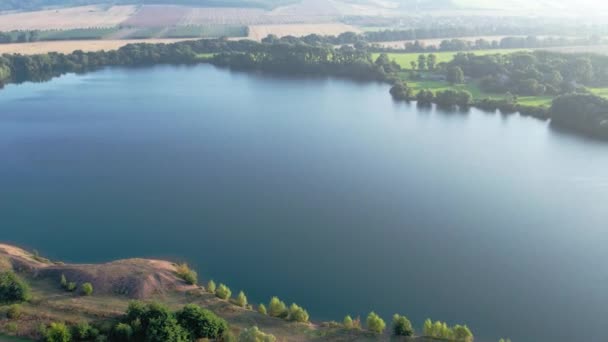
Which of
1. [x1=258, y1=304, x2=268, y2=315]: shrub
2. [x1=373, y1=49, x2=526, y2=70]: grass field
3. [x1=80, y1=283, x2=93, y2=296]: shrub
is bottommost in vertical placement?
[x1=258, y1=304, x2=268, y2=315]: shrub

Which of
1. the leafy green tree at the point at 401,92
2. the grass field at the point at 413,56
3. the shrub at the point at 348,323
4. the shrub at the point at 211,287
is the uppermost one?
the grass field at the point at 413,56

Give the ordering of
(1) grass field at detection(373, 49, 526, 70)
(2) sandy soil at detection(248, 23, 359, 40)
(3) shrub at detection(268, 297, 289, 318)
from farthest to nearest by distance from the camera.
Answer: (2) sandy soil at detection(248, 23, 359, 40) → (1) grass field at detection(373, 49, 526, 70) → (3) shrub at detection(268, 297, 289, 318)

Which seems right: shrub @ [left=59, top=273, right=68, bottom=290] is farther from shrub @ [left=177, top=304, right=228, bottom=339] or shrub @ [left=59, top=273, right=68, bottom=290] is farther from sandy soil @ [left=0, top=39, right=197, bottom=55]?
sandy soil @ [left=0, top=39, right=197, bottom=55]

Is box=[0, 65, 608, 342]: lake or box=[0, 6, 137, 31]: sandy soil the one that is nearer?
box=[0, 65, 608, 342]: lake

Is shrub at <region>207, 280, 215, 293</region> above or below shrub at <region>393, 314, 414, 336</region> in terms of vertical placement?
above

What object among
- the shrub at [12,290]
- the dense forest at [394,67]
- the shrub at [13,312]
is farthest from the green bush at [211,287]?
the dense forest at [394,67]

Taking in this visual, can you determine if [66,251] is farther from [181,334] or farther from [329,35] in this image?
[329,35]

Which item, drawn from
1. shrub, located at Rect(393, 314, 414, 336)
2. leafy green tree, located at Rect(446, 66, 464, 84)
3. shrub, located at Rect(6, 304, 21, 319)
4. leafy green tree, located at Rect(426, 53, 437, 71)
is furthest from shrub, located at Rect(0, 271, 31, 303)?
leafy green tree, located at Rect(426, 53, 437, 71)

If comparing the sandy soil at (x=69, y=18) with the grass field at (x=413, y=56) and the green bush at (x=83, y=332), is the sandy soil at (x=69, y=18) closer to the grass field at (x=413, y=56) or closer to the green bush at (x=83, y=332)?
the grass field at (x=413, y=56)
